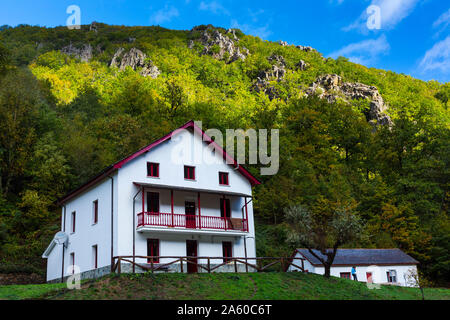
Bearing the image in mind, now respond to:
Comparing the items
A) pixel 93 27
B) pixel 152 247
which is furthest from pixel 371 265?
pixel 93 27

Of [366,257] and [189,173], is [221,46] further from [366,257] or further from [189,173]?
[189,173]

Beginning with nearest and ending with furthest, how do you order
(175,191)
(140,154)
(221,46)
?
(140,154), (175,191), (221,46)

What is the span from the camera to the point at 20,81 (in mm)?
46375

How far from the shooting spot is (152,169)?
2934cm

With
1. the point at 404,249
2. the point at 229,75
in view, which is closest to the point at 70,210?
the point at 404,249

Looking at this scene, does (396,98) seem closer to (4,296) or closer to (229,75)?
(229,75)

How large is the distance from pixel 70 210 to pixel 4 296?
1422 centimetres

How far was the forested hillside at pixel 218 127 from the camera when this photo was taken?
41500 millimetres

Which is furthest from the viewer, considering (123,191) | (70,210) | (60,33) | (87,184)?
(60,33)

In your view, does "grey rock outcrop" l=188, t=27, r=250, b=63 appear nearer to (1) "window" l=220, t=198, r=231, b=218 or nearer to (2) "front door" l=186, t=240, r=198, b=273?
(1) "window" l=220, t=198, r=231, b=218

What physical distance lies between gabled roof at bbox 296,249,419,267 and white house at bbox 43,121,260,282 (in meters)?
7.57

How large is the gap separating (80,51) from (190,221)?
2995 inches

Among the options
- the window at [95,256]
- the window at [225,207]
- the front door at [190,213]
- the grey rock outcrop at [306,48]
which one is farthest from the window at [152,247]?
the grey rock outcrop at [306,48]

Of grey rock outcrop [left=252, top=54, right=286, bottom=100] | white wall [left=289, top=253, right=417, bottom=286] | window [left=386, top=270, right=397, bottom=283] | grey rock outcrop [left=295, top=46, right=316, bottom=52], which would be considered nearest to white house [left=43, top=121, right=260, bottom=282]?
white wall [left=289, top=253, right=417, bottom=286]
